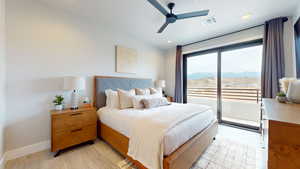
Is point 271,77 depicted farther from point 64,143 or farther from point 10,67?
point 10,67

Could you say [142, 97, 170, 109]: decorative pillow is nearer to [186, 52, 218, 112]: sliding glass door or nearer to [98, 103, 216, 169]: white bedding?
[98, 103, 216, 169]: white bedding

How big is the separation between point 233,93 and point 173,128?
2.99 metres

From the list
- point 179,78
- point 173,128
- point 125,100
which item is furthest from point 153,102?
point 179,78

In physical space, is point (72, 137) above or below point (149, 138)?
below

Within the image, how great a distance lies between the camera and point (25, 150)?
191 centimetres

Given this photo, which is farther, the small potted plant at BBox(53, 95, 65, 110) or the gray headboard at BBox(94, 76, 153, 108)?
the gray headboard at BBox(94, 76, 153, 108)

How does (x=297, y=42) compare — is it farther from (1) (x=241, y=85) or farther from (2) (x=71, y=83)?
(2) (x=71, y=83)

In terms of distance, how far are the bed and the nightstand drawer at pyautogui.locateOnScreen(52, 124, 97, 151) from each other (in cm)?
22

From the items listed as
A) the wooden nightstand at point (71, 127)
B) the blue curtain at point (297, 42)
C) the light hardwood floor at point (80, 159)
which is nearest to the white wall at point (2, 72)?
the light hardwood floor at point (80, 159)

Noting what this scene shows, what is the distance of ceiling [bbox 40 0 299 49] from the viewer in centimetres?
202

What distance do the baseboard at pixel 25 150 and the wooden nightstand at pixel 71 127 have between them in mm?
382

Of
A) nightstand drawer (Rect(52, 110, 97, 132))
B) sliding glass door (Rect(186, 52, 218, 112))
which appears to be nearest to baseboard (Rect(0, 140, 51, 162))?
nightstand drawer (Rect(52, 110, 97, 132))

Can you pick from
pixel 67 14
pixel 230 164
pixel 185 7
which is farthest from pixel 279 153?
pixel 67 14

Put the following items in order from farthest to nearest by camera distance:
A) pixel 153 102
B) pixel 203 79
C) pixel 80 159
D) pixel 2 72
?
pixel 203 79 → pixel 153 102 → pixel 80 159 → pixel 2 72
